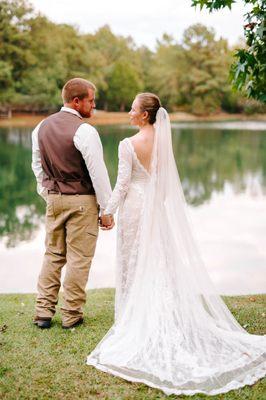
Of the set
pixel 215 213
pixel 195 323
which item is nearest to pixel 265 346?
pixel 195 323

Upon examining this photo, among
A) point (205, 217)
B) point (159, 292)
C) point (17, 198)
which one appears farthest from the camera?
point (17, 198)

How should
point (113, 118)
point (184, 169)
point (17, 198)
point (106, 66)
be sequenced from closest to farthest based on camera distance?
point (17, 198)
point (184, 169)
point (113, 118)
point (106, 66)

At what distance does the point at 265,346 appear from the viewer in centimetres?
405

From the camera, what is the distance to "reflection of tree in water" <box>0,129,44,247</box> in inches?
532

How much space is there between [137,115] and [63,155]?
69 centimetres

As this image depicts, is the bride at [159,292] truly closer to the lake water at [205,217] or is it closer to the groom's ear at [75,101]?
the groom's ear at [75,101]

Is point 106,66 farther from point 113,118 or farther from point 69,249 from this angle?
point 69,249

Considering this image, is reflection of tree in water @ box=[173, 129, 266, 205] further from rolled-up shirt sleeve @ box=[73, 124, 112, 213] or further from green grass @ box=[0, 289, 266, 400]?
rolled-up shirt sleeve @ box=[73, 124, 112, 213]

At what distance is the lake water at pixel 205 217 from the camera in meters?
9.38

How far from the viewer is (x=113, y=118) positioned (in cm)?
6219

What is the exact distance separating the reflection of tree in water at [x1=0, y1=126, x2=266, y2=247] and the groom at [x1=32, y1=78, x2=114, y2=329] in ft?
24.4

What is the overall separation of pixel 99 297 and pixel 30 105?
47907 millimetres

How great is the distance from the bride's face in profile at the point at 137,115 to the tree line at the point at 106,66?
3309cm

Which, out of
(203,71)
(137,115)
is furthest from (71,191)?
(203,71)
